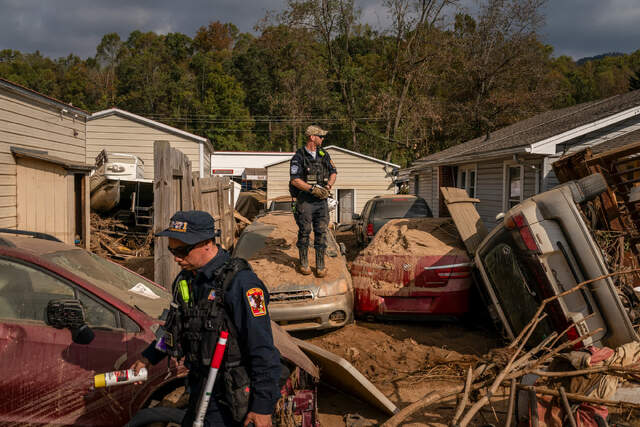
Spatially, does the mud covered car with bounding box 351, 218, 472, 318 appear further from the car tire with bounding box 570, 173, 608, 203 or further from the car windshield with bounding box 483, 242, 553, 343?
the car tire with bounding box 570, 173, 608, 203

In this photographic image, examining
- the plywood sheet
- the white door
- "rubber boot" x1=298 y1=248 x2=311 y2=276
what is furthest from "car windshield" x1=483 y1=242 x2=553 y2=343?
the white door

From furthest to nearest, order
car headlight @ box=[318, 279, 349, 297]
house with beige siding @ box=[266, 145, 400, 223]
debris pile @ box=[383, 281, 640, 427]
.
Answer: house with beige siding @ box=[266, 145, 400, 223] → car headlight @ box=[318, 279, 349, 297] → debris pile @ box=[383, 281, 640, 427]

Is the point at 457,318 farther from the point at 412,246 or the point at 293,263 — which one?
the point at 293,263

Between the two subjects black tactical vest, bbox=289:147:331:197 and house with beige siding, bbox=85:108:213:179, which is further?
house with beige siding, bbox=85:108:213:179

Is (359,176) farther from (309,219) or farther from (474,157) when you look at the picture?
(309,219)

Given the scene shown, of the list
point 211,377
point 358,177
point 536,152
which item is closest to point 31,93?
point 211,377

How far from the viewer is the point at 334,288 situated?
5371mm

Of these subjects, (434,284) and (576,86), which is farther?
(576,86)

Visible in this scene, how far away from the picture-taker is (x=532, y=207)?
395 cm

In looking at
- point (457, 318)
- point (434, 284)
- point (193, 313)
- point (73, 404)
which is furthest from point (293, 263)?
point (193, 313)

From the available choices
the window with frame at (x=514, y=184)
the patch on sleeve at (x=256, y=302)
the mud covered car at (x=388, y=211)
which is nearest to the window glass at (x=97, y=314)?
the patch on sleeve at (x=256, y=302)

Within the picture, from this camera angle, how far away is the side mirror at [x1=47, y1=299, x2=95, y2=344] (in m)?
2.63

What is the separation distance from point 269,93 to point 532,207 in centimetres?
4890

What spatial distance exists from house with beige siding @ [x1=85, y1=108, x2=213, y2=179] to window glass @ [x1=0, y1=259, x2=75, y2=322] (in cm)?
1352
